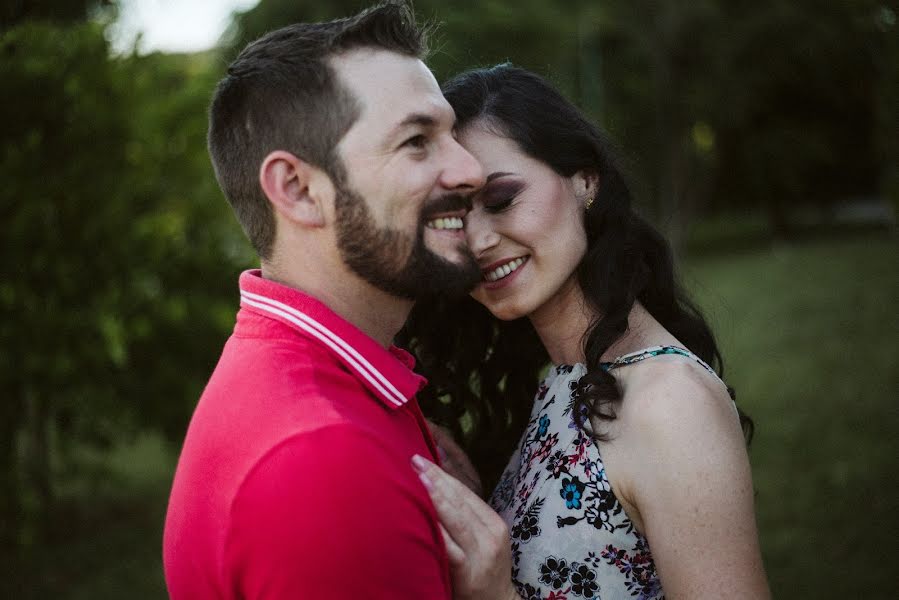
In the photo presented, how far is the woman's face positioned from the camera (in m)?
2.60

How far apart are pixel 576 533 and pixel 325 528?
3.11 feet

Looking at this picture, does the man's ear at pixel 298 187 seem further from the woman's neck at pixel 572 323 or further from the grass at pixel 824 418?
the grass at pixel 824 418

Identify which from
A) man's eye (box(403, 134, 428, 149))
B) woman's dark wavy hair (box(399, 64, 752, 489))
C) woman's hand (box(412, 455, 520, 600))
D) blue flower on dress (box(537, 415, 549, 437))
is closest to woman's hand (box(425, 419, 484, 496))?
woman's dark wavy hair (box(399, 64, 752, 489))

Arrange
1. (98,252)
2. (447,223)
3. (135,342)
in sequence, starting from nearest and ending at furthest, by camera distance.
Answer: (447,223), (98,252), (135,342)

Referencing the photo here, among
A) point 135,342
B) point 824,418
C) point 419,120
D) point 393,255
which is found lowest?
point 824,418

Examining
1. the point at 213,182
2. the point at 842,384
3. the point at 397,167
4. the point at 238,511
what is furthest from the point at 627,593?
the point at 842,384

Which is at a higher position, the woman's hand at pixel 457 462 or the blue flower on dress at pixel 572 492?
the blue flower on dress at pixel 572 492

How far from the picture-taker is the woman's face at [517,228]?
8.54 ft

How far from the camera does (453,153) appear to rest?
228 centimetres

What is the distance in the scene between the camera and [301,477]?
162 centimetres

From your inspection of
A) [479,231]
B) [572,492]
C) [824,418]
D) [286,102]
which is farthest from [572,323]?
[824,418]

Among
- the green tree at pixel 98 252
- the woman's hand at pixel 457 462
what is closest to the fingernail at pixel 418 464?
the woman's hand at pixel 457 462

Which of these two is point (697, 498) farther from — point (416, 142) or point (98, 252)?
point (98, 252)

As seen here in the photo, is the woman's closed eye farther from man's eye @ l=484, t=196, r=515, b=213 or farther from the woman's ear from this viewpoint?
the woman's ear
